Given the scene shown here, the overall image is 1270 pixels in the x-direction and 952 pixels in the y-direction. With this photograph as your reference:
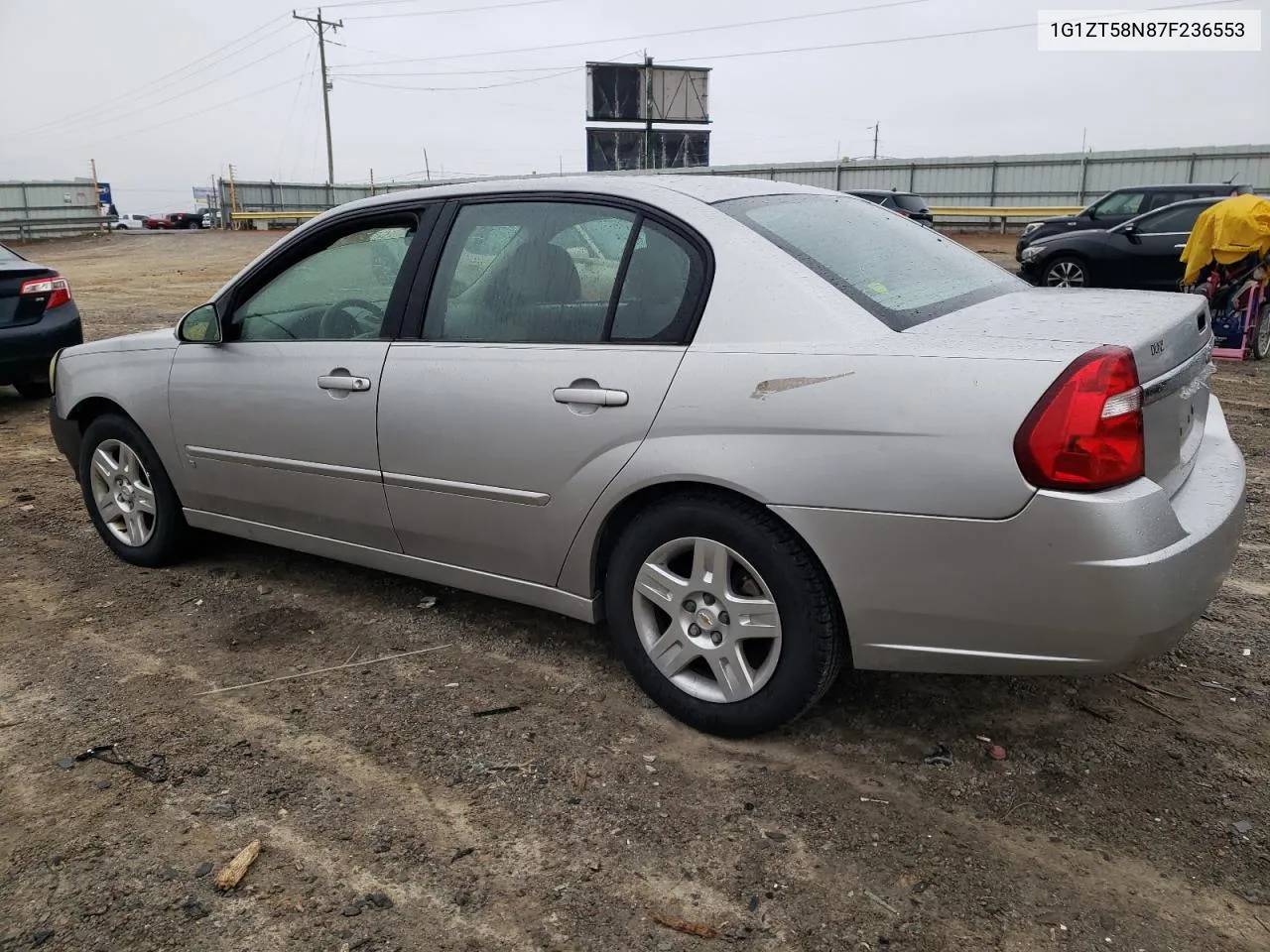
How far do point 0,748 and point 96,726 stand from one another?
0.26 m

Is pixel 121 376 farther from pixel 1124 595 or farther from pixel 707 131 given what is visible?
pixel 707 131

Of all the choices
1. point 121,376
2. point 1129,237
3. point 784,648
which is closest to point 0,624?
point 121,376

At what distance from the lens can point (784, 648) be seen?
9.06 feet

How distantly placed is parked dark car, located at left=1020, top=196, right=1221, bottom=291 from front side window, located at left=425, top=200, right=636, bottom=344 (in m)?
11.3

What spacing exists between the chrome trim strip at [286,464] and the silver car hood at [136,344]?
48cm

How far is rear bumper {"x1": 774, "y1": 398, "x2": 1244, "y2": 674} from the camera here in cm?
234

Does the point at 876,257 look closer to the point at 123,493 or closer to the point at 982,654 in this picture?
the point at 982,654

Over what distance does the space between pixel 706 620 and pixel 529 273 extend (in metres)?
1.27

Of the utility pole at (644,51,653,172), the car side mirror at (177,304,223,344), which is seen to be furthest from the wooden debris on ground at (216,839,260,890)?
the utility pole at (644,51,653,172)

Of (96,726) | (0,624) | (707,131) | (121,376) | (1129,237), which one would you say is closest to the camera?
(96,726)

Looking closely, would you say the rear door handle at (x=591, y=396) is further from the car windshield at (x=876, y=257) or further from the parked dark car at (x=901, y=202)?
the parked dark car at (x=901, y=202)

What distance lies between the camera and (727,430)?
2.71 meters

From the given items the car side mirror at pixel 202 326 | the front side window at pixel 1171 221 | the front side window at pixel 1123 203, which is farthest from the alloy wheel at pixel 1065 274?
the car side mirror at pixel 202 326

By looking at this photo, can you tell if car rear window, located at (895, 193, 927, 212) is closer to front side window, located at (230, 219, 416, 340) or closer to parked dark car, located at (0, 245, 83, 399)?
parked dark car, located at (0, 245, 83, 399)
